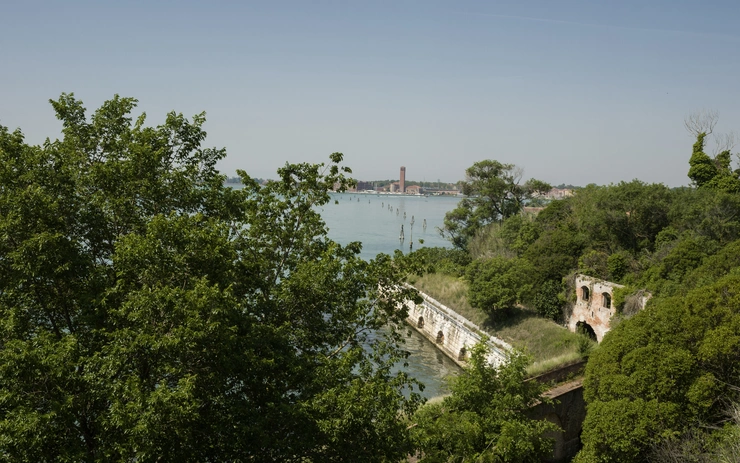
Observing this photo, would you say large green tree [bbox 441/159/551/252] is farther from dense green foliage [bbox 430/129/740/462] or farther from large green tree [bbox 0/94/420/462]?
large green tree [bbox 0/94/420/462]

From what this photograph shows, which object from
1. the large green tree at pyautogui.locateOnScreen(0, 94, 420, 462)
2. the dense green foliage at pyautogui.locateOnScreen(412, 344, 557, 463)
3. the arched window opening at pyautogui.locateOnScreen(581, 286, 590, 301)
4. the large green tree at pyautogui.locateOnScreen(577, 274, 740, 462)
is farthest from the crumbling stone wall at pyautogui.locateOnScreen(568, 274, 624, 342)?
the large green tree at pyautogui.locateOnScreen(0, 94, 420, 462)

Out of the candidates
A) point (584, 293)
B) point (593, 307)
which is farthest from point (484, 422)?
point (584, 293)

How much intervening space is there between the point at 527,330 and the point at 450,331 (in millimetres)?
4990

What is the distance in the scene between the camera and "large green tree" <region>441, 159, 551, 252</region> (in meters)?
50.2

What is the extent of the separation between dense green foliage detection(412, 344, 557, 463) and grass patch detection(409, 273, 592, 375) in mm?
5743

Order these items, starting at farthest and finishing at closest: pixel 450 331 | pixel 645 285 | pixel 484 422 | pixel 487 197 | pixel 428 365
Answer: pixel 487 197 < pixel 450 331 < pixel 428 365 < pixel 645 285 < pixel 484 422

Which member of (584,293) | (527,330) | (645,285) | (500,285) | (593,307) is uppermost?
(645,285)

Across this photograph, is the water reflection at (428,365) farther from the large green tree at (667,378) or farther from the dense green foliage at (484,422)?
the large green tree at (667,378)

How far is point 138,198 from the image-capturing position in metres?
10.5

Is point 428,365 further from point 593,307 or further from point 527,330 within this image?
point 593,307

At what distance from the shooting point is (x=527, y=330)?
30.2m

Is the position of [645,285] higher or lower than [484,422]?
higher

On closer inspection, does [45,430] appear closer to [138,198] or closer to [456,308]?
[138,198]

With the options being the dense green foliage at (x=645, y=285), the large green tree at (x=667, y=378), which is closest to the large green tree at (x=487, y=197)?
the dense green foliage at (x=645, y=285)
